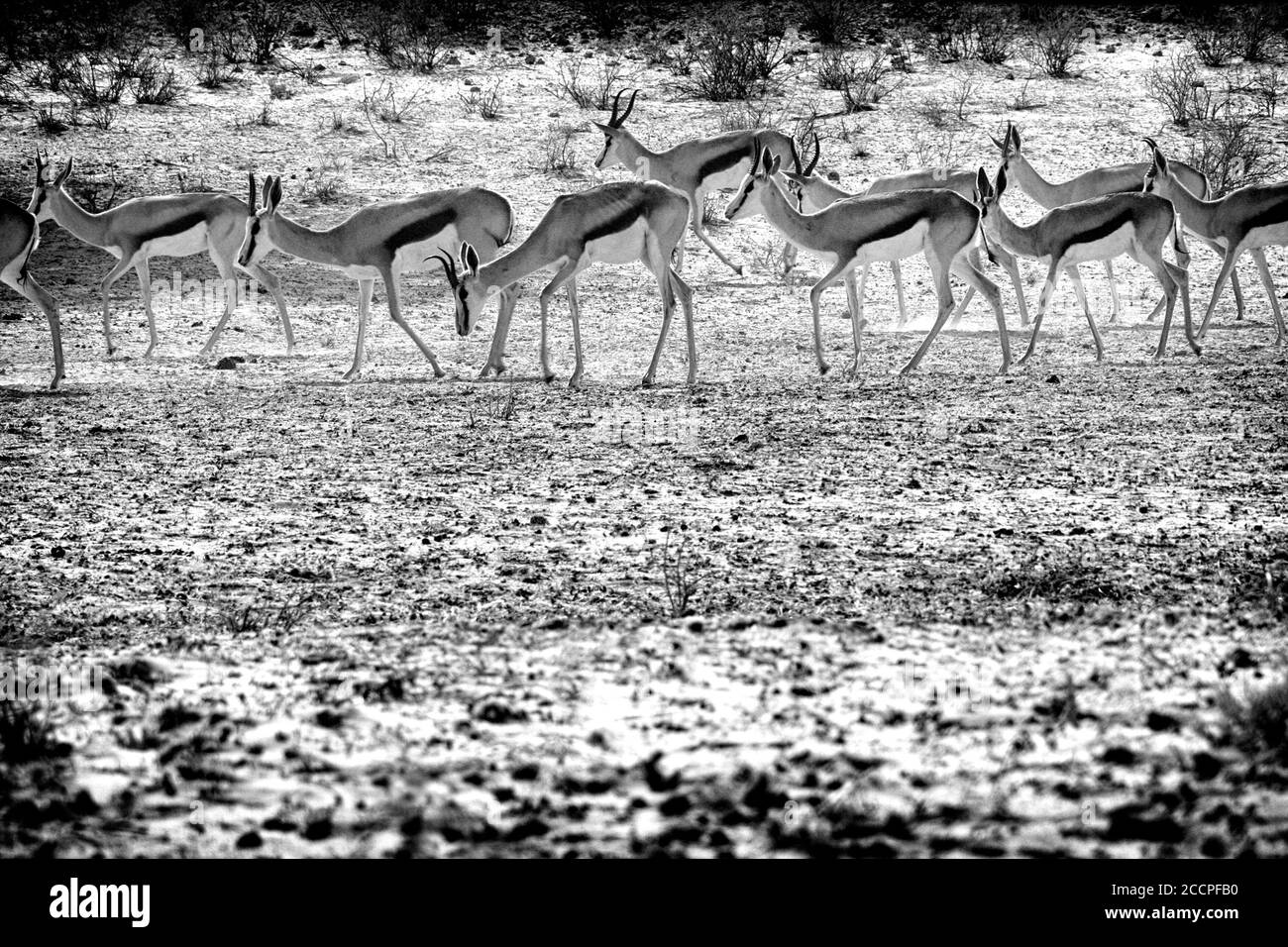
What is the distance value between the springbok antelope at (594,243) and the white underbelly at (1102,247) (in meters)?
3.05

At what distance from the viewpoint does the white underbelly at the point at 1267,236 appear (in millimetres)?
11523

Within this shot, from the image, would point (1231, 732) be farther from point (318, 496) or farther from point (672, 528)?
point (318, 496)

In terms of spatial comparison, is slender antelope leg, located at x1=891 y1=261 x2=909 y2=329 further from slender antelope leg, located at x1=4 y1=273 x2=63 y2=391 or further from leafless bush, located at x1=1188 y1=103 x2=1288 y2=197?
slender antelope leg, located at x1=4 y1=273 x2=63 y2=391

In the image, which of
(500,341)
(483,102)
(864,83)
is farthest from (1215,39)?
(500,341)

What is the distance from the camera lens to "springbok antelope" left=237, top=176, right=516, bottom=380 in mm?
11133

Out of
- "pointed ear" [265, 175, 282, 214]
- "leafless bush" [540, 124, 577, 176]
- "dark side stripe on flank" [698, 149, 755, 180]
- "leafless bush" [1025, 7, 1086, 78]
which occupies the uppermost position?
"leafless bush" [1025, 7, 1086, 78]

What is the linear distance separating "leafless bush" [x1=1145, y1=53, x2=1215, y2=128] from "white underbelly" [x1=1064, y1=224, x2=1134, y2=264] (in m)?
7.48

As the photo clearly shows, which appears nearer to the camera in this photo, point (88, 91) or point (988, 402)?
point (988, 402)

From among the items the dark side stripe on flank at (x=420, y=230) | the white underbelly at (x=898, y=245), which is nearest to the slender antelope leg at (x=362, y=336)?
the dark side stripe on flank at (x=420, y=230)

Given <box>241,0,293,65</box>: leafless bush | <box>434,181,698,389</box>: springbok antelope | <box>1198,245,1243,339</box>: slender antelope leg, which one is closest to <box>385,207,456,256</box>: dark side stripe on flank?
<box>434,181,698,389</box>: springbok antelope

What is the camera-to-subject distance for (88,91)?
1758 cm

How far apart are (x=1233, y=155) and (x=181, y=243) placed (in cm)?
1144

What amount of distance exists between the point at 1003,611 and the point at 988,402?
169 inches
